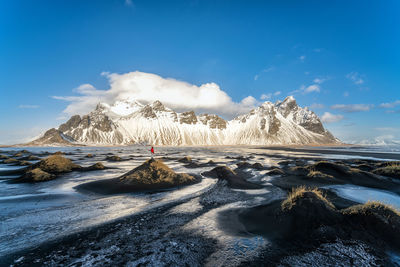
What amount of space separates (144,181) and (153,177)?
0.93 m

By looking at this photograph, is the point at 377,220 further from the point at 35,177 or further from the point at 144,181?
the point at 35,177

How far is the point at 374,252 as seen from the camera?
222 inches

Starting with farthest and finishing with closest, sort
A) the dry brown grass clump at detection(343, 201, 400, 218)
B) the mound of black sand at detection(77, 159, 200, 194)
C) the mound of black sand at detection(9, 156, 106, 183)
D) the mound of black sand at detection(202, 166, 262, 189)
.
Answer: the mound of black sand at detection(9, 156, 106, 183), the mound of black sand at detection(202, 166, 262, 189), the mound of black sand at detection(77, 159, 200, 194), the dry brown grass clump at detection(343, 201, 400, 218)

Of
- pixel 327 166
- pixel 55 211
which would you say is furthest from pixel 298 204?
pixel 327 166

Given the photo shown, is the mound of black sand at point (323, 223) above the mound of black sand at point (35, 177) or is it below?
above

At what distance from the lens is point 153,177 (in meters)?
16.4

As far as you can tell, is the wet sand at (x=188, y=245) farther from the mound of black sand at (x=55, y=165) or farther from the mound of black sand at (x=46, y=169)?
the mound of black sand at (x=55, y=165)

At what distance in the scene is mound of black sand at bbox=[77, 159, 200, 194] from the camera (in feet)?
47.7

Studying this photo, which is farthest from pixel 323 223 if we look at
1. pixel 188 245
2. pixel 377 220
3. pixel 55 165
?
pixel 55 165

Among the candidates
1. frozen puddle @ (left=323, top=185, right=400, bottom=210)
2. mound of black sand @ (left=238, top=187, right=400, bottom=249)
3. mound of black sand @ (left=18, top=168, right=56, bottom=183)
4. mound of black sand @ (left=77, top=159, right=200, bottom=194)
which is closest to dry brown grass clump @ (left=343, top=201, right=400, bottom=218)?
mound of black sand @ (left=238, top=187, right=400, bottom=249)

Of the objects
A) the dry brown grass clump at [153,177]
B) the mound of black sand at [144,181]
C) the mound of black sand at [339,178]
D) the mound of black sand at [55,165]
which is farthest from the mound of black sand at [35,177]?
the mound of black sand at [339,178]

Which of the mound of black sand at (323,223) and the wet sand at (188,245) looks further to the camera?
the mound of black sand at (323,223)

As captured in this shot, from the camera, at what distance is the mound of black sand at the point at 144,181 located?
14.5 m

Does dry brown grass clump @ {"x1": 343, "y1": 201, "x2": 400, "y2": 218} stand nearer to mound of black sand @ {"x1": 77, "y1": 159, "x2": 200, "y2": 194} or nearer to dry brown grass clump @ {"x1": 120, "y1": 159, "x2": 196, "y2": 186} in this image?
mound of black sand @ {"x1": 77, "y1": 159, "x2": 200, "y2": 194}
